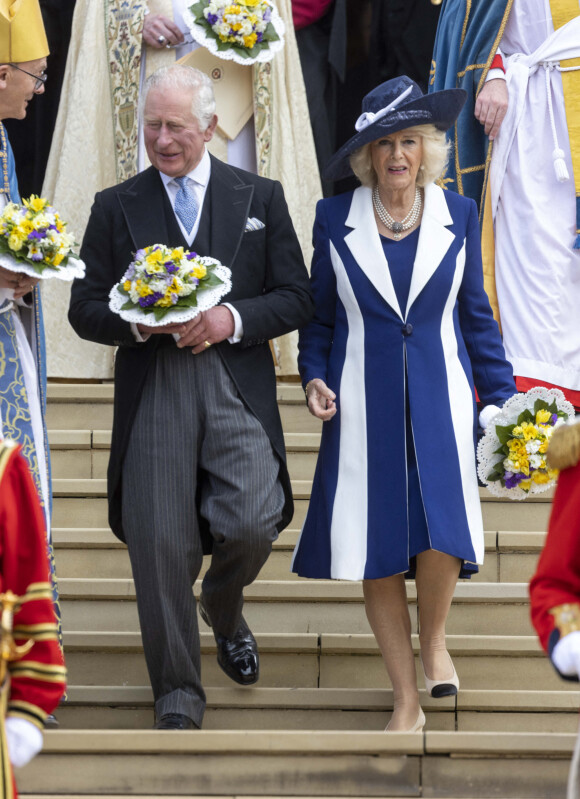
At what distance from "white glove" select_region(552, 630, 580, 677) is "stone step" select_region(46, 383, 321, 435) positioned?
3.58 metres

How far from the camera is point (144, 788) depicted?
3777 millimetres

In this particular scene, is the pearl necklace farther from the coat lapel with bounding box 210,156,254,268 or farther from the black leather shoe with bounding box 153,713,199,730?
the black leather shoe with bounding box 153,713,199,730

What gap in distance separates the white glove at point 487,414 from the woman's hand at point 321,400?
1.38 feet

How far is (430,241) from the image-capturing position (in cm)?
441

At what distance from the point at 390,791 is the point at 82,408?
288 cm

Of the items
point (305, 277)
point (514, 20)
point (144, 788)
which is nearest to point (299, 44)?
point (514, 20)

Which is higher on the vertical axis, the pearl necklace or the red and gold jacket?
the pearl necklace

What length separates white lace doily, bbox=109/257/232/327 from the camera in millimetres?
4051

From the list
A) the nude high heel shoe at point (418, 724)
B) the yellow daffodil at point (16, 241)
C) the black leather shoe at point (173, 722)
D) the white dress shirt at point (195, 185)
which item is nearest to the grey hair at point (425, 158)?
the white dress shirt at point (195, 185)

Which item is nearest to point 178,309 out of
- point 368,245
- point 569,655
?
point 368,245

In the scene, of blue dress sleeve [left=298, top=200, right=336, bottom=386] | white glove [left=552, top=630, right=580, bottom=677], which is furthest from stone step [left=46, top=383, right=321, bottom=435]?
white glove [left=552, top=630, right=580, bottom=677]

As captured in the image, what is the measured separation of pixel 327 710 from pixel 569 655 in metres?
1.95

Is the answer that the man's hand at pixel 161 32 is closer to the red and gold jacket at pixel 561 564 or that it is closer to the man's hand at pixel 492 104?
the man's hand at pixel 492 104

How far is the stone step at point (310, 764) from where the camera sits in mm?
3746
